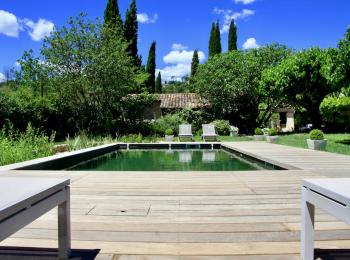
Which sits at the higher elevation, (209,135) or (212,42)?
(212,42)

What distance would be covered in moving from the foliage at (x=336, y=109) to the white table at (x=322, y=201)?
1863cm

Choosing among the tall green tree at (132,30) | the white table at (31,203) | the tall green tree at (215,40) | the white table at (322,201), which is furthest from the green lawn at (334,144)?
the tall green tree at (215,40)

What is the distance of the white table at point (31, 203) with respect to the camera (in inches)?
65.9

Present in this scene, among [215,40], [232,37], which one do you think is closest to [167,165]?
[215,40]

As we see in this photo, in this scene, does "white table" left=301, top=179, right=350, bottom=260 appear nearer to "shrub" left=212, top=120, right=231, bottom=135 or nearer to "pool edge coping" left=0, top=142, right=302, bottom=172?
"pool edge coping" left=0, top=142, right=302, bottom=172

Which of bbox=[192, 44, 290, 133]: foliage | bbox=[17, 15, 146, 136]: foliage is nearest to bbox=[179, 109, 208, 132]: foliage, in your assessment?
→ bbox=[192, 44, 290, 133]: foliage

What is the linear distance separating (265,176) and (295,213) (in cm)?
227

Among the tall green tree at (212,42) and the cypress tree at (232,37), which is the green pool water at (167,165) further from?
the cypress tree at (232,37)

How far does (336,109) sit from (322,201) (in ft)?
63.3

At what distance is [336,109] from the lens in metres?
19.6

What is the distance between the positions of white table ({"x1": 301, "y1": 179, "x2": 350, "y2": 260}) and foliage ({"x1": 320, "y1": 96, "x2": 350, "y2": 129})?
18.6m

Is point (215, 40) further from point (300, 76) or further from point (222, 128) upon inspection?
point (300, 76)

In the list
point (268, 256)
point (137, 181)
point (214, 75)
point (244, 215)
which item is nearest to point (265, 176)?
point (137, 181)

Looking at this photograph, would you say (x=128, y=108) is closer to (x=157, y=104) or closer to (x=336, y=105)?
(x=157, y=104)
